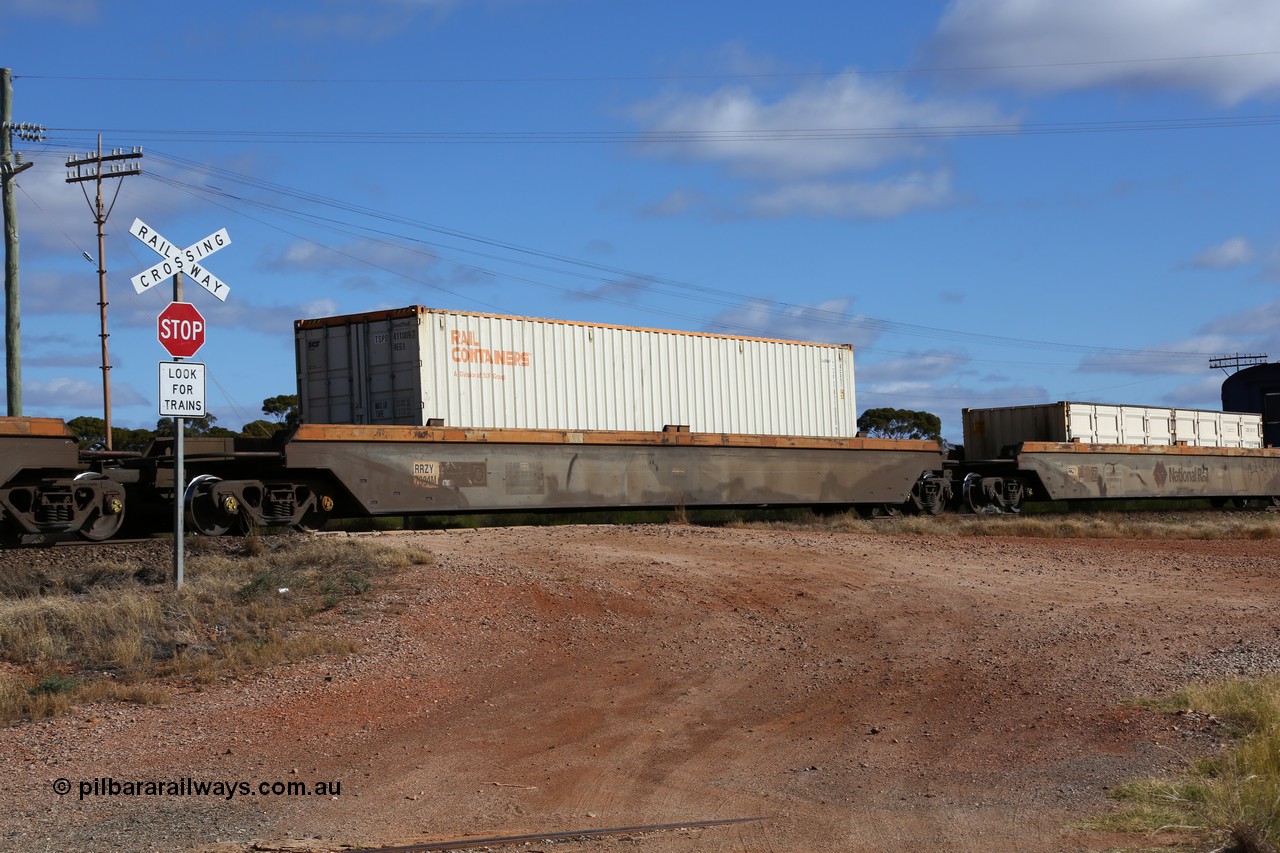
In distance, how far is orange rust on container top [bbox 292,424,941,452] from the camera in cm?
1686

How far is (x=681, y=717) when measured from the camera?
826 cm

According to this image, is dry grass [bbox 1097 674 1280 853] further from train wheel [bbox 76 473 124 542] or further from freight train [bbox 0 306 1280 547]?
train wheel [bbox 76 473 124 542]

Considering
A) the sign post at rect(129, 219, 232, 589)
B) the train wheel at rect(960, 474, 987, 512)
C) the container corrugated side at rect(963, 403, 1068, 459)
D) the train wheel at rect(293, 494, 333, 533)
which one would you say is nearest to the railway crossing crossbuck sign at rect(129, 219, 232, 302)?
the sign post at rect(129, 219, 232, 589)

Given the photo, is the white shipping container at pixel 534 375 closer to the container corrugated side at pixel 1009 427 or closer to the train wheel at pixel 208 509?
the train wheel at pixel 208 509

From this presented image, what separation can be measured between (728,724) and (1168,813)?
2.99 m

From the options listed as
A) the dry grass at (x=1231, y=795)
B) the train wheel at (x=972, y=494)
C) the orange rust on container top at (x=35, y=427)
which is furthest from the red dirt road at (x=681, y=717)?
the train wheel at (x=972, y=494)

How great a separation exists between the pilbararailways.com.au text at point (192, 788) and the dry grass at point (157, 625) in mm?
1824

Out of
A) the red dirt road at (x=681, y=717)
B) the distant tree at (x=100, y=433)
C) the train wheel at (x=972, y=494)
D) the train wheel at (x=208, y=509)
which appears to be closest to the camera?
the red dirt road at (x=681, y=717)

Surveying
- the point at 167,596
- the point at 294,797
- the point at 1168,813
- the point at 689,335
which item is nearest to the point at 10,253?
the point at 689,335

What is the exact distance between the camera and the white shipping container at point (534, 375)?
741 inches

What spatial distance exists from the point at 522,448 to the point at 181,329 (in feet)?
26.0

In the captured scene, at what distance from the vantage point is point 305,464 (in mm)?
16484

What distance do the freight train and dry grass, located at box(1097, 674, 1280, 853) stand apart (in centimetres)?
873

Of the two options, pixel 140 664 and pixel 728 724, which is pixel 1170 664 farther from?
pixel 140 664
